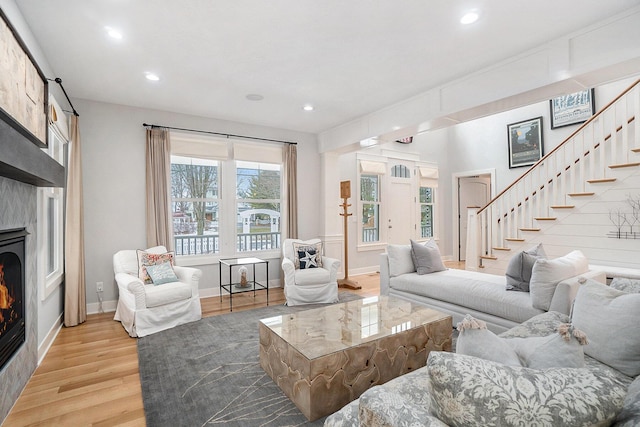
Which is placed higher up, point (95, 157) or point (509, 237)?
point (95, 157)

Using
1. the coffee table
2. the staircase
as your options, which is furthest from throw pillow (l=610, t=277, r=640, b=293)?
the staircase

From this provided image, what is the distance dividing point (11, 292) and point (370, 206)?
5.52 m

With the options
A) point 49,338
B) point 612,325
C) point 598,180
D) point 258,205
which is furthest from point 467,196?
point 49,338

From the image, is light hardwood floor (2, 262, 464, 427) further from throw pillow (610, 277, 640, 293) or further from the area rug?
throw pillow (610, 277, 640, 293)

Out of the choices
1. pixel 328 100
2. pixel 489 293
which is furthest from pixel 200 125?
pixel 489 293

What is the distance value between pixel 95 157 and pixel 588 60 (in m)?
5.21

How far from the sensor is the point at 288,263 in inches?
173

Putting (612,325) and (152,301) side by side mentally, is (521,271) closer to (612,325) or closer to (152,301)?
(612,325)

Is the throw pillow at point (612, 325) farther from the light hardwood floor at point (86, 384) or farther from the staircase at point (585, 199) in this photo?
the staircase at point (585, 199)

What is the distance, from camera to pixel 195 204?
4.82 m

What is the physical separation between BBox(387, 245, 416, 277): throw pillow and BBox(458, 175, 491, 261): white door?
439 centimetres

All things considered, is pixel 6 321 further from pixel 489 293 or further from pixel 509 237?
pixel 509 237

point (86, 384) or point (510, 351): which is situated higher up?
point (510, 351)

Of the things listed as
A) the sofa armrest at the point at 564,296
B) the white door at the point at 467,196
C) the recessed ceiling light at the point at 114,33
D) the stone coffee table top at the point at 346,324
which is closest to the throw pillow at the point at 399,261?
the stone coffee table top at the point at 346,324
